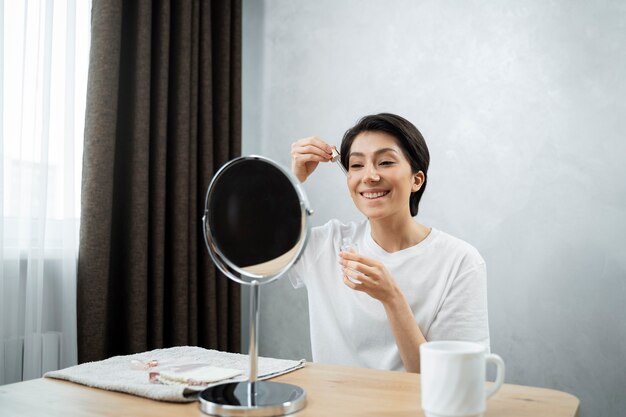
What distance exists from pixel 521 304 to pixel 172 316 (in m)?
1.30

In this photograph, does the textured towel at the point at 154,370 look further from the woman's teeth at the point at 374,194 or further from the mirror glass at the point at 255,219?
the woman's teeth at the point at 374,194

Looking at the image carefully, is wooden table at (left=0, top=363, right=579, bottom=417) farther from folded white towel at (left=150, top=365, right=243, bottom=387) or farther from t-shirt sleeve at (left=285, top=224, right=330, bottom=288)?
t-shirt sleeve at (left=285, top=224, right=330, bottom=288)

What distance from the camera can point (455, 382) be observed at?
70 cm

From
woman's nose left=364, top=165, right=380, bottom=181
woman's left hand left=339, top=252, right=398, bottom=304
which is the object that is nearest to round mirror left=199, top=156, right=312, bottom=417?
woman's left hand left=339, top=252, right=398, bottom=304

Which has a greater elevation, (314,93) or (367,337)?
(314,93)

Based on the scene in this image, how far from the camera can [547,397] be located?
0.85 metres

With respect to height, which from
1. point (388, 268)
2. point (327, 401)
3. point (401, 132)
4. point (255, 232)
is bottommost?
point (327, 401)

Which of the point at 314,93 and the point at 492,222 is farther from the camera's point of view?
the point at 314,93

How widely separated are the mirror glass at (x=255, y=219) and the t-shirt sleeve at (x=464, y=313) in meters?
0.69

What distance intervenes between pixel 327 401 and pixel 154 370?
318mm

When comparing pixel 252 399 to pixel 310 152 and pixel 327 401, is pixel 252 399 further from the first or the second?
pixel 310 152

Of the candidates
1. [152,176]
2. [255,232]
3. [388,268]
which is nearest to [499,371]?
[255,232]

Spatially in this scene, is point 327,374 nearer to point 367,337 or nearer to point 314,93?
point 367,337

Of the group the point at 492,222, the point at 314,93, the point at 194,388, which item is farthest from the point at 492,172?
the point at 194,388
